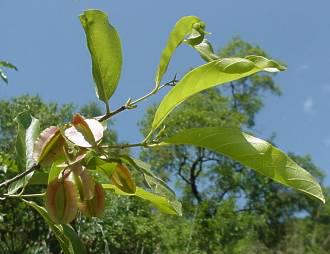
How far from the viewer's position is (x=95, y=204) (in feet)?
1.79

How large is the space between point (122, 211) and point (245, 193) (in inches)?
328

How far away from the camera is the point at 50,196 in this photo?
543 mm

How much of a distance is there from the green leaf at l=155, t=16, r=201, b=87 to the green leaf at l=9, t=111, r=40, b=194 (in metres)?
0.23

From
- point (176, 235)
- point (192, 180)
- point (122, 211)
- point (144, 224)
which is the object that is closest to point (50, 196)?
point (122, 211)

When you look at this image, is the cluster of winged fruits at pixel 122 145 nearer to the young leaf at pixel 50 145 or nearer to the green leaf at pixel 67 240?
the young leaf at pixel 50 145

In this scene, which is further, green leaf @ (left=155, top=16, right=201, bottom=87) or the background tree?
the background tree

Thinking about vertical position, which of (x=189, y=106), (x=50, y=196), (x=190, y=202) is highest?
(x=189, y=106)

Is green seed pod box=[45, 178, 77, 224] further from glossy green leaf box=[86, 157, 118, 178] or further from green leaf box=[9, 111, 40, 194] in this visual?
green leaf box=[9, 111, 40, 194]

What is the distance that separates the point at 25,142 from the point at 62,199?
0.29 metres

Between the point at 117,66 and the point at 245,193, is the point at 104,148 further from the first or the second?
the point at 245,193

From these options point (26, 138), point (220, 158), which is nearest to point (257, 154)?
point (26, 138)

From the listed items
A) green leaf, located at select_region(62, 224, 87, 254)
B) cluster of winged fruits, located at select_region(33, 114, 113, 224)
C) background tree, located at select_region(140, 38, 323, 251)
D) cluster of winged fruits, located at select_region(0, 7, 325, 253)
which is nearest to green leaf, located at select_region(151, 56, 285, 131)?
cluster of winged fruits, located at select_region(0, 7, 325, 253)

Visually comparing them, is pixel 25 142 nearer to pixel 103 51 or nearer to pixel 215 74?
pixel 103 51

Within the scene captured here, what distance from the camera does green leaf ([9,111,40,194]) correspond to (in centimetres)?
78
